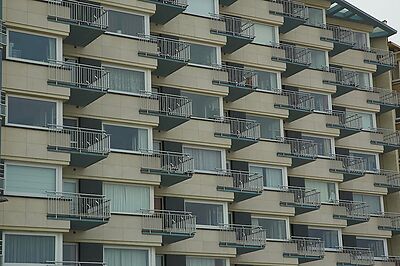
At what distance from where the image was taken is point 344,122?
5881cm

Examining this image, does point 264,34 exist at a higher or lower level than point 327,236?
higher

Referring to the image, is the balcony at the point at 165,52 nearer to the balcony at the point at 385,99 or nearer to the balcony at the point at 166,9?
the balcony at the point at 166,9

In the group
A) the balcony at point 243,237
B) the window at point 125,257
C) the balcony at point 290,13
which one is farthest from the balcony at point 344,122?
the window at point 125,257

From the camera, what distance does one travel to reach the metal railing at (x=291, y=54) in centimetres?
5572

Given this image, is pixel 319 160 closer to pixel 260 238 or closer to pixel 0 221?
pixel 260 238

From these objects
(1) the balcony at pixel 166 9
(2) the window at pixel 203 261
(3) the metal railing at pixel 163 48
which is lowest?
(2) the window at pixel 203 261

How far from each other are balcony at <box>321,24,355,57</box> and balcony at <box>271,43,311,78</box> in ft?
9.84

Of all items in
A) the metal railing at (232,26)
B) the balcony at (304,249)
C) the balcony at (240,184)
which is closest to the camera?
the balcony at (240,184)

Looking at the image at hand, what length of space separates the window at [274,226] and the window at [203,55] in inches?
386

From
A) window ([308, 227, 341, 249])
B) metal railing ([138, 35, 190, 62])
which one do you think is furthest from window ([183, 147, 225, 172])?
window ([308, 227, 341, 249])

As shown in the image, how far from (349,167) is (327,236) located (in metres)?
5.24

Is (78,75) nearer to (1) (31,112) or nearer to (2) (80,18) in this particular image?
(2) (80,18)

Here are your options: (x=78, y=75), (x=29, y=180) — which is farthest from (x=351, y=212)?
(x=29, y=180)

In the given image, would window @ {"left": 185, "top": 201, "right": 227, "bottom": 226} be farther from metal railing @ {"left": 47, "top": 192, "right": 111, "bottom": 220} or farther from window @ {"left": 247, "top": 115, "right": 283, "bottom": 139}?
window @ {"left": 247, "top": 115, "right": 283, "bottom": 139}
